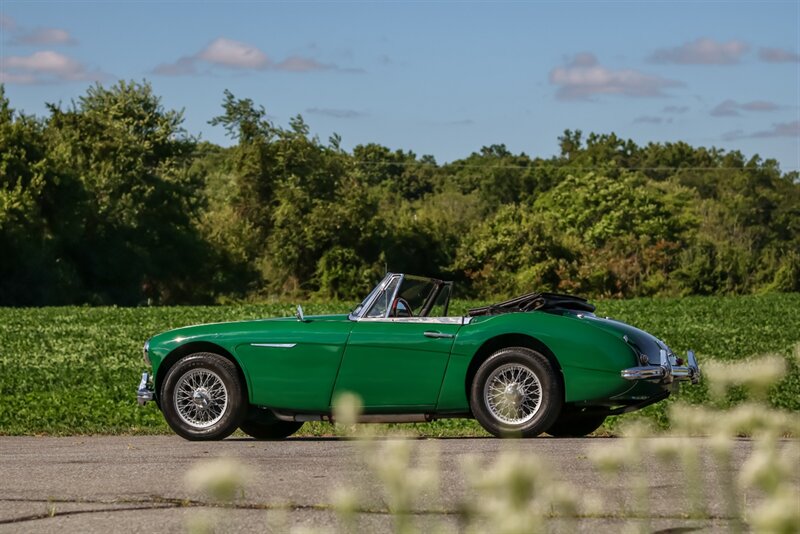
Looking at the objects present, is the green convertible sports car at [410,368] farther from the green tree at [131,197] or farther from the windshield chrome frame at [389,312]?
the green tree at [131,197]

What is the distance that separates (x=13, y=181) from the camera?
6006cm

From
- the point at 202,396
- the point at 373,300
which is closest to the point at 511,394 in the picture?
the point at 373,300

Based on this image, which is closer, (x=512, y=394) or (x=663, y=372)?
(x=512, y=394)

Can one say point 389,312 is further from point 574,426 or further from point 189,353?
point 574,426

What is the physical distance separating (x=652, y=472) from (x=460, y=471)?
1.06 meters

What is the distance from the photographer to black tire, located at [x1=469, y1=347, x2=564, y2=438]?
32.9 feet

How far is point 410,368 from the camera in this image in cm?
1032

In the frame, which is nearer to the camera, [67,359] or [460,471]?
[460,471]

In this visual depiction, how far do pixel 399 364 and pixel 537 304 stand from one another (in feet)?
4.50

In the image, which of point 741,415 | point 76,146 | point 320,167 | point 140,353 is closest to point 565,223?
point 320,167

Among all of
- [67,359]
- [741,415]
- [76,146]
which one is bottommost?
[67,359]

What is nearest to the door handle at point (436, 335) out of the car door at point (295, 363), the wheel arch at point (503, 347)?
the wheel arch at point (503, 347)

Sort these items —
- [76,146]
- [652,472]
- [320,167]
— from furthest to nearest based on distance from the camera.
Result: 1. [320,167]
2. [76,146]
3. [652,472]

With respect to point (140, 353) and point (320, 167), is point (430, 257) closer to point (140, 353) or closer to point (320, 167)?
point (320, 167)
